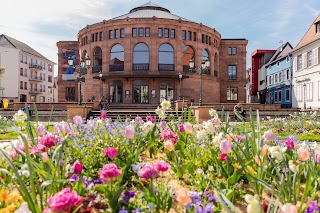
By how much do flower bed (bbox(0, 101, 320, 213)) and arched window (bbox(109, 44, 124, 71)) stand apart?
35.1 metres

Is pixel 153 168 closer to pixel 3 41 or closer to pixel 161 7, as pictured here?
pixel 161 7

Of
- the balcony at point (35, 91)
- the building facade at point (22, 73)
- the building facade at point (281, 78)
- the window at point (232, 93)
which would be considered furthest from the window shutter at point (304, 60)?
the balcony at point (35, 91)

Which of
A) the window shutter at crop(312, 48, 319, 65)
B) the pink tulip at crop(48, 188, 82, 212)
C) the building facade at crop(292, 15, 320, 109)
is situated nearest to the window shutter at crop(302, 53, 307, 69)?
the building facade at crop(292, 15, 320, 109)

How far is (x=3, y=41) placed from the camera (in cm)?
6800

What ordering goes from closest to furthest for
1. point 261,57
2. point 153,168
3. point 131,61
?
point 153,168, point 131,61, point 261,57

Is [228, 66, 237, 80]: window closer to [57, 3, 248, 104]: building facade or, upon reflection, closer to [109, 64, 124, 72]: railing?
[57, 3, 248, 104]: building facade

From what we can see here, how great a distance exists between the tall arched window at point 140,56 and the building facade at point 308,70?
20.8m

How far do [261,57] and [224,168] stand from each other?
5841 cm

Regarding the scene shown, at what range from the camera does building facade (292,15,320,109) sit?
107ft

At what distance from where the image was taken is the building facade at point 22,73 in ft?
216

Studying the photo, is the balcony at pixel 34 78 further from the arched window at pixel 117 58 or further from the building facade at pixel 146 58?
the arched window at pixel 117 58

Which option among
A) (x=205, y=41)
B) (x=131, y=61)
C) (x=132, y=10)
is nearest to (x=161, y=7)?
(x=132, y=10)

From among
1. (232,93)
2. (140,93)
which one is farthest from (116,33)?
(232,93)

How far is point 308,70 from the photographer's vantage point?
114ft
